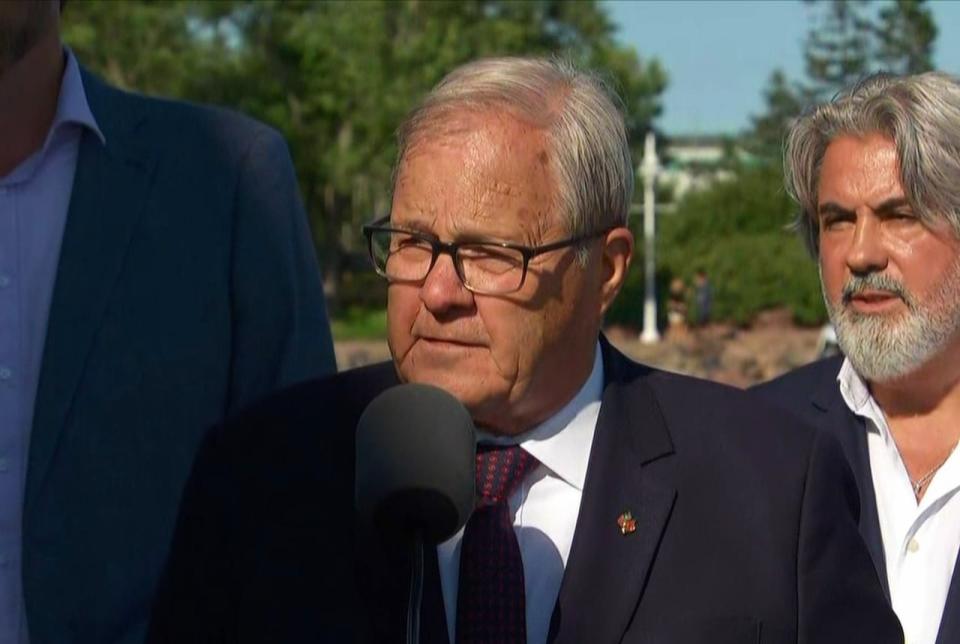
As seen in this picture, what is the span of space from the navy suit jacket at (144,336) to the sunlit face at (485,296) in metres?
0.72

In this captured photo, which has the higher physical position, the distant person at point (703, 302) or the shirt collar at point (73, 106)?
the shirt collar at point (73, 106)

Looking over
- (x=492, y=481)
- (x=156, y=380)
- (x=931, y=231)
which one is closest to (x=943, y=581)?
(x=931, y=231)

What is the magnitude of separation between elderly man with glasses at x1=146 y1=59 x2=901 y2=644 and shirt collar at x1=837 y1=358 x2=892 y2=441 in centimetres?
117

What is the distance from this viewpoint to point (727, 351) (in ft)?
99.6

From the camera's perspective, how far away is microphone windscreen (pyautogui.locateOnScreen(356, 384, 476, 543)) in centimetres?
223

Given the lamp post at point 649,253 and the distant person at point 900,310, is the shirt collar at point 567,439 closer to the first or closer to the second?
the distant person at point 900,310

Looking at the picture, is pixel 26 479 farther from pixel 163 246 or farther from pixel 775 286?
pixel 775 286

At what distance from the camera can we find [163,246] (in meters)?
3.38

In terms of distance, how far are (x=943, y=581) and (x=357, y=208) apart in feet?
174

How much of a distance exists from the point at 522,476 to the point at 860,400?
151cm

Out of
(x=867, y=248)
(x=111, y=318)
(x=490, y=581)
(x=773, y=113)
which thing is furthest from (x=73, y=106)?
(x=773, y=113)

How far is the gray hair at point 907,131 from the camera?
383 centimetres

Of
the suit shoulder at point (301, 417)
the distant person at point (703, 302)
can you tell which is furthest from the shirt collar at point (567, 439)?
the distant person at point (703, 302)

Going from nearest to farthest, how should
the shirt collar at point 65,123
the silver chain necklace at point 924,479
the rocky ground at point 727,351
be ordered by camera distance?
the shirt collar at point 65,123 → the silver chain necklace at point 924,479 → the rocky ground at point 727,351
